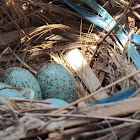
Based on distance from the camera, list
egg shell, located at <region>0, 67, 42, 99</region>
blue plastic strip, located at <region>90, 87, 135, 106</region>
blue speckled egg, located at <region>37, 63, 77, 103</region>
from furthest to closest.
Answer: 1. blue speckled egg, located at <region>37, 63, 77, 103</region>
2. egg shell, located at <region>0, 67, 42, 99</region>
3. blue plastic strip, located at <region>90, 87, 135, 106</region>

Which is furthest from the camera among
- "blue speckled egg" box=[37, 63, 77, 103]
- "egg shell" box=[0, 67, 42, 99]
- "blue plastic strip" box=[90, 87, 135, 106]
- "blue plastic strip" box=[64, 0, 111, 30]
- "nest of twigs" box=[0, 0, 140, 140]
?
"blue plastic strip" box=[64, 0, 111, 30]

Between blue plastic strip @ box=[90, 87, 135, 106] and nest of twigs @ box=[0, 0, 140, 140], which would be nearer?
blue plastic strip @ box=[90, 87, 135, 106]

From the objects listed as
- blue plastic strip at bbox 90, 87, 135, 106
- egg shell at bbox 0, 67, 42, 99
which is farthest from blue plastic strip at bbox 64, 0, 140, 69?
blue plastic strip at bbox 90, 87, 135, 106

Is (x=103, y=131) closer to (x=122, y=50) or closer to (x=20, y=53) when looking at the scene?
(x=122, y=50)

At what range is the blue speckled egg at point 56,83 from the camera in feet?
5.71

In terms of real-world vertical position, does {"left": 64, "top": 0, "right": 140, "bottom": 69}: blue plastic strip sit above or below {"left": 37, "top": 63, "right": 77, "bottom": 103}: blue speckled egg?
above

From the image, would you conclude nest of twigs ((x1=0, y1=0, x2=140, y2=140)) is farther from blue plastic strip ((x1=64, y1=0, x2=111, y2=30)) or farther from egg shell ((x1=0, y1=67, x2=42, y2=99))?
egg shell ((x1=0, y1=67, x2=42, y2=99))

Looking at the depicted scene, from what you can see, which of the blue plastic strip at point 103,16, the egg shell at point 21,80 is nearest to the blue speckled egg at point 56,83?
the egg shell at point 21,80

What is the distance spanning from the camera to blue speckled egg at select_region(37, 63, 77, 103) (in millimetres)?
1741

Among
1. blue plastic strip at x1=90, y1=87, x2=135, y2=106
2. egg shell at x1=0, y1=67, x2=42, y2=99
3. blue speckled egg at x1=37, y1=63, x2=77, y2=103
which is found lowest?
blue plastic strip at x1=90, y1=87, x2=135, y2=106

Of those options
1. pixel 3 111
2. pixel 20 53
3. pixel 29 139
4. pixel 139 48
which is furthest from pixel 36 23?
pixel 29 139

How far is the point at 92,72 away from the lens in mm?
2029

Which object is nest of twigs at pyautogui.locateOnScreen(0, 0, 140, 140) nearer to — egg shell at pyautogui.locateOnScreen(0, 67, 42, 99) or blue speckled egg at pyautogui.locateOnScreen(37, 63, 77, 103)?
blue speckled egg at pyautogui.locateOnScreen(37, 63, 77, 103)

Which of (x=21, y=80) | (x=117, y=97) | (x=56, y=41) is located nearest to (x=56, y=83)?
(x=21, y=80)
